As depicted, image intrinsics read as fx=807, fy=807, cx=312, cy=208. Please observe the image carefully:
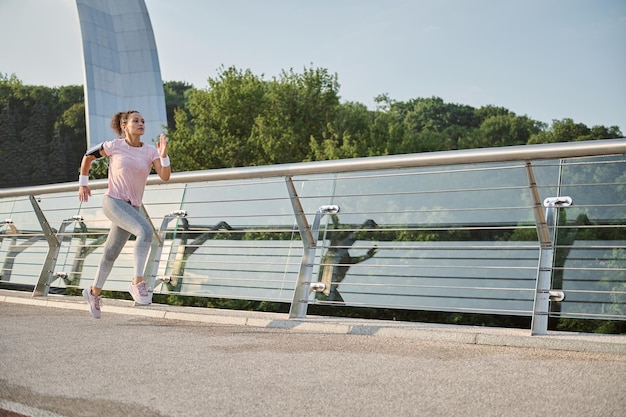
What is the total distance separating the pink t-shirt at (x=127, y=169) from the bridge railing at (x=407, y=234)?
25.8 inches

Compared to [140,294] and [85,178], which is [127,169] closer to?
[85,178]

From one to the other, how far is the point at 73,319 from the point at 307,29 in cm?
5168

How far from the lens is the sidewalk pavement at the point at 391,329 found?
4023 millimetres

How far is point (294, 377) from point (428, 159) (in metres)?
2.06

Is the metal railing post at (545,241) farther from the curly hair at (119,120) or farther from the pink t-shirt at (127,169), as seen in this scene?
the curly hair at (119,120)

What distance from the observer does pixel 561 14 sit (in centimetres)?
5769

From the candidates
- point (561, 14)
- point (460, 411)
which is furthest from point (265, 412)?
point (561, 14)

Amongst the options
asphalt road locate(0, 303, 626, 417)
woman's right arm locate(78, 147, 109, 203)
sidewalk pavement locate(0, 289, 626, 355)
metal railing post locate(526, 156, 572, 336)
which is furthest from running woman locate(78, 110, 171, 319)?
metal railing post locate(526, 156, 572, 336)

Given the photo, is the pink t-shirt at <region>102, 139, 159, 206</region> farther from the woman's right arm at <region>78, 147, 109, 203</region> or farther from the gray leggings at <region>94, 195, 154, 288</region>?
the woman's right arm at <region>78, 147, 109, 203</region>

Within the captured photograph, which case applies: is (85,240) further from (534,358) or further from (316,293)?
(534,358)

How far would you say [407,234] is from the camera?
18.3ft

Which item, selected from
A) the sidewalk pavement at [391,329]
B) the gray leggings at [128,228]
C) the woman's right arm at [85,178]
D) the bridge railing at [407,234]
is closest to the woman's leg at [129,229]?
the gray leggings at [128,228]

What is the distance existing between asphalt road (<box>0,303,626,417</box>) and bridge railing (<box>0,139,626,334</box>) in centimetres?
72

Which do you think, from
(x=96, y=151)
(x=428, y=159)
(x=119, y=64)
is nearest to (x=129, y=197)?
(x=96, y=151)
